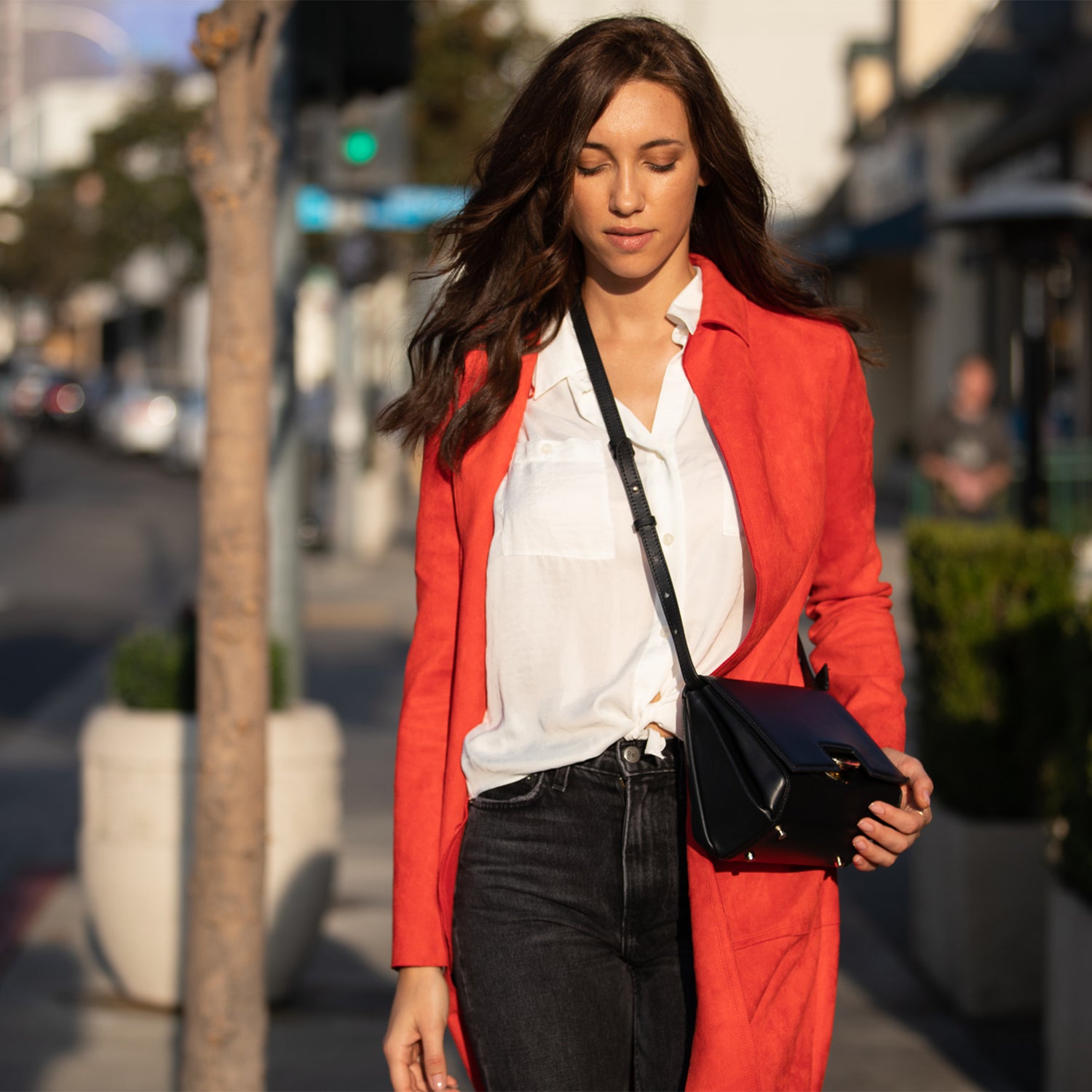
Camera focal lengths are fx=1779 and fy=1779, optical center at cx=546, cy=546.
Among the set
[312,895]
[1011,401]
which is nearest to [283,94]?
[312,895]

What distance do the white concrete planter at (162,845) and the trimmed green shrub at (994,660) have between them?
180 cm

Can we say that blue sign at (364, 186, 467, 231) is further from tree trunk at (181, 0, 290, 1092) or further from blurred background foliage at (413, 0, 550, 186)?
tree trunk at (181, 0, 290, 1092)

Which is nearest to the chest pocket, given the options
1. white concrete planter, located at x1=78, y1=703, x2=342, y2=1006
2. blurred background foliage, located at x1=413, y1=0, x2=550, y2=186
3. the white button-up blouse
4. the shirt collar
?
the white button-up blouse

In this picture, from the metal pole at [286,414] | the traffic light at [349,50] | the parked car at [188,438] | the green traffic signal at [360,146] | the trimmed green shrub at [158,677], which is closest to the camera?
the trimmed green shrub at [158,677]

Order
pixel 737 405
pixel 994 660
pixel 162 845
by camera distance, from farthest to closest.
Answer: pixel 994 660 → pixel 162 845 → pixel 737 405

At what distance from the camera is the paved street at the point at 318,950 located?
449 centimetres

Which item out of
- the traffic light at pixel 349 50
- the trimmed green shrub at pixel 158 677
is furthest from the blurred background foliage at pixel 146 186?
Answer: the trimmed green shrub at pixel 158 677

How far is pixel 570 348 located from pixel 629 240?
0.55ft

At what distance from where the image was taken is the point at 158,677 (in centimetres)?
501

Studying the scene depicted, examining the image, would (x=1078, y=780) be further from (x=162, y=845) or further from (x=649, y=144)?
(x=162, y=845)

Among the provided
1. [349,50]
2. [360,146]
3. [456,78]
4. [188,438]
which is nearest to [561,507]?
[349,50]

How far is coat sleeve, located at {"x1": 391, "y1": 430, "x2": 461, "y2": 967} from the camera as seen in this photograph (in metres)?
2.24

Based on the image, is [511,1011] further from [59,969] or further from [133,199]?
[133,199]

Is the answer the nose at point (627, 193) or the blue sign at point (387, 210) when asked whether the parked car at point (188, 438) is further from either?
the nose at point (627, 193)
